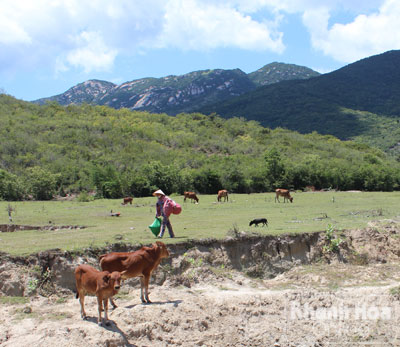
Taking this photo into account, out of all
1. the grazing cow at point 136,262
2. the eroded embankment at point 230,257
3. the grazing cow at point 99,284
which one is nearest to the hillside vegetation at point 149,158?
the eroded embankment at point 230,257

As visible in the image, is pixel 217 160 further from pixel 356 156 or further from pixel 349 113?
pixel 349 113

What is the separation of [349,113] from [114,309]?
557 ft

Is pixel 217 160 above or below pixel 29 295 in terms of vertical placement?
above

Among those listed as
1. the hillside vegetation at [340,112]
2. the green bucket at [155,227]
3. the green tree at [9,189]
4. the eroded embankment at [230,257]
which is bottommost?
the eroded embankment at [230,257]

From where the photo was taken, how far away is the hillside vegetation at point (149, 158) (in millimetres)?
53312

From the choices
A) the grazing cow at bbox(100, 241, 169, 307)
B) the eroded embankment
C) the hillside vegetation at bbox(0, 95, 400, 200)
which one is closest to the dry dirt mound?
the eroded embankment

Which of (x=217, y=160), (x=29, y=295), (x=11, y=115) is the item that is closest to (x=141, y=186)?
(x=217, y=160)

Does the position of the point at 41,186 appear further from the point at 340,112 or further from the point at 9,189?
the point at 340,112

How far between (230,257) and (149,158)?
57.0 m

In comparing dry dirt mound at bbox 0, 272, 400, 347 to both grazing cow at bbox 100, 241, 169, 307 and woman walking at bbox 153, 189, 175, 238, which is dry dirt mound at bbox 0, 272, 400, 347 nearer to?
grazing cow at bbox 100, 241, 169, 307

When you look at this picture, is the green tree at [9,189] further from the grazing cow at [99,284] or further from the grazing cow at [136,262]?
the grazing cow at [99,284]

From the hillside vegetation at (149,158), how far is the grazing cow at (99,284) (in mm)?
39705

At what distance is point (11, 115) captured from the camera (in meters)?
91.4

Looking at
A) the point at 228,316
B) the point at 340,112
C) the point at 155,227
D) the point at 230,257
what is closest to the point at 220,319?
the point at 228,316
